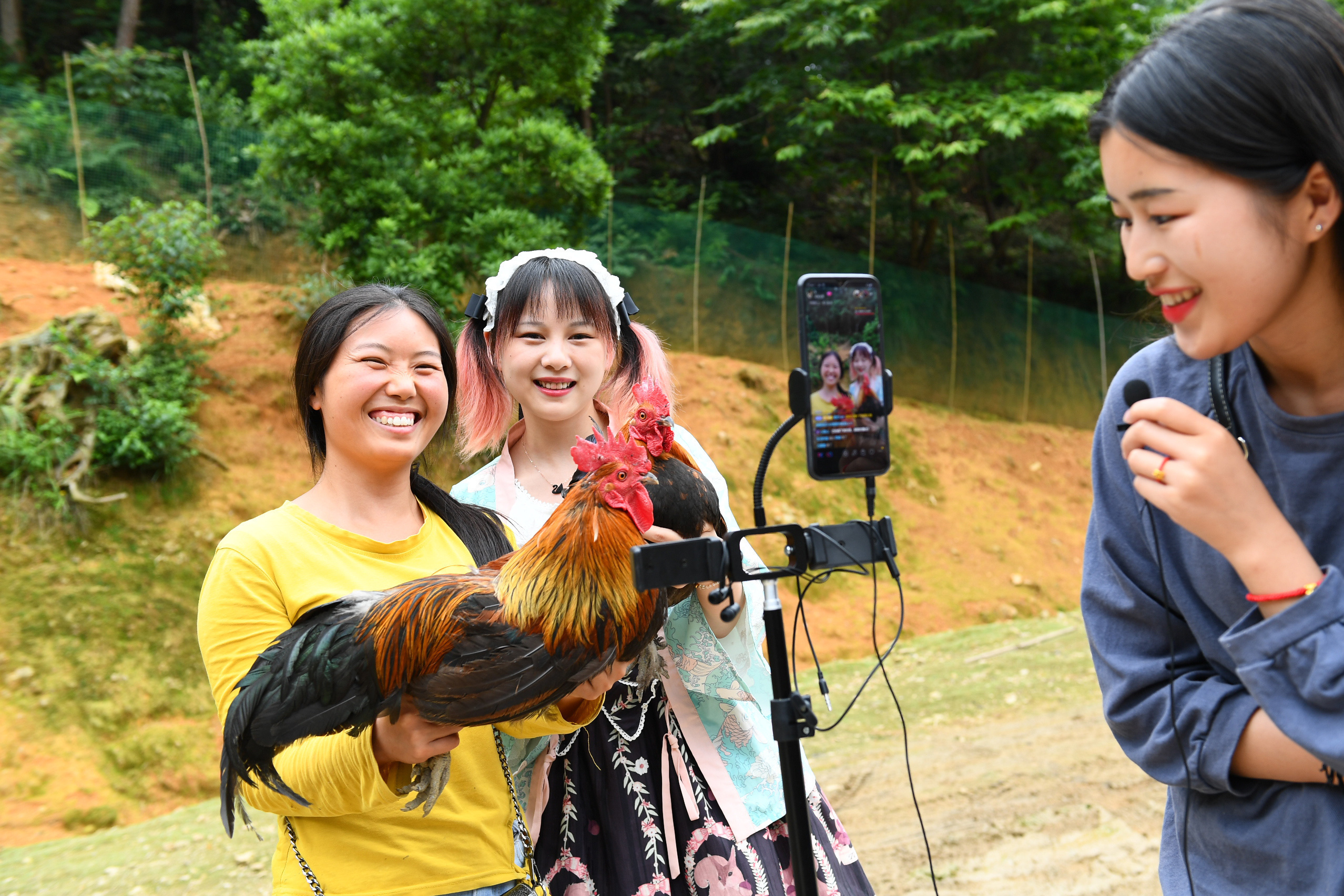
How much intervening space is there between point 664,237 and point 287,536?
976 centimetres

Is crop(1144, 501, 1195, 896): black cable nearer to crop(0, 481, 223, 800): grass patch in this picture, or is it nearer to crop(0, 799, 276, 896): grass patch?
crop(0, 799, 276, 896): grass patch

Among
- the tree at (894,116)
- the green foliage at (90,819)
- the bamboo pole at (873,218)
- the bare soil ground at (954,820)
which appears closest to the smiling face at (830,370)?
the bare soil ground at (954,820)

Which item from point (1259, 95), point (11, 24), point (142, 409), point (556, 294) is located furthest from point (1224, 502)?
point (11, 24)

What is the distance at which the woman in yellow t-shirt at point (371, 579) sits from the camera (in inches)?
61.6

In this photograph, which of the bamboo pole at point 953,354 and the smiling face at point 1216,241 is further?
the bamboo pole at point 953,354

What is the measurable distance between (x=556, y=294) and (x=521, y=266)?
0.15 meters

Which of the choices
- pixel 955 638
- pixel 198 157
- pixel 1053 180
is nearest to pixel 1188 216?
pixel 955 638

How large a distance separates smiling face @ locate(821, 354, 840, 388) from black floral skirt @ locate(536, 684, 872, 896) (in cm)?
91

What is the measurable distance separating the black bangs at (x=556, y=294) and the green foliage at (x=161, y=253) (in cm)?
641

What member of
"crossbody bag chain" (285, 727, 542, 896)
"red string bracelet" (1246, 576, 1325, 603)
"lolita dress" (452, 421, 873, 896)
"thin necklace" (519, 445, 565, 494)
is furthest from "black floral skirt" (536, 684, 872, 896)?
"red string bracelet" (1246, 576, 1325, 603)

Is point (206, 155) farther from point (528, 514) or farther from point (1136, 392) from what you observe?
point (1136, 392)

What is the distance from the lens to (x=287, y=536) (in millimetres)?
1736

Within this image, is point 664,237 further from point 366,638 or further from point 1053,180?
point 366,638

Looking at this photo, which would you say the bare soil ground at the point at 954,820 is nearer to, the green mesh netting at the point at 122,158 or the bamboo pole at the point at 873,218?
the green mesh netting at the point at 122,158
